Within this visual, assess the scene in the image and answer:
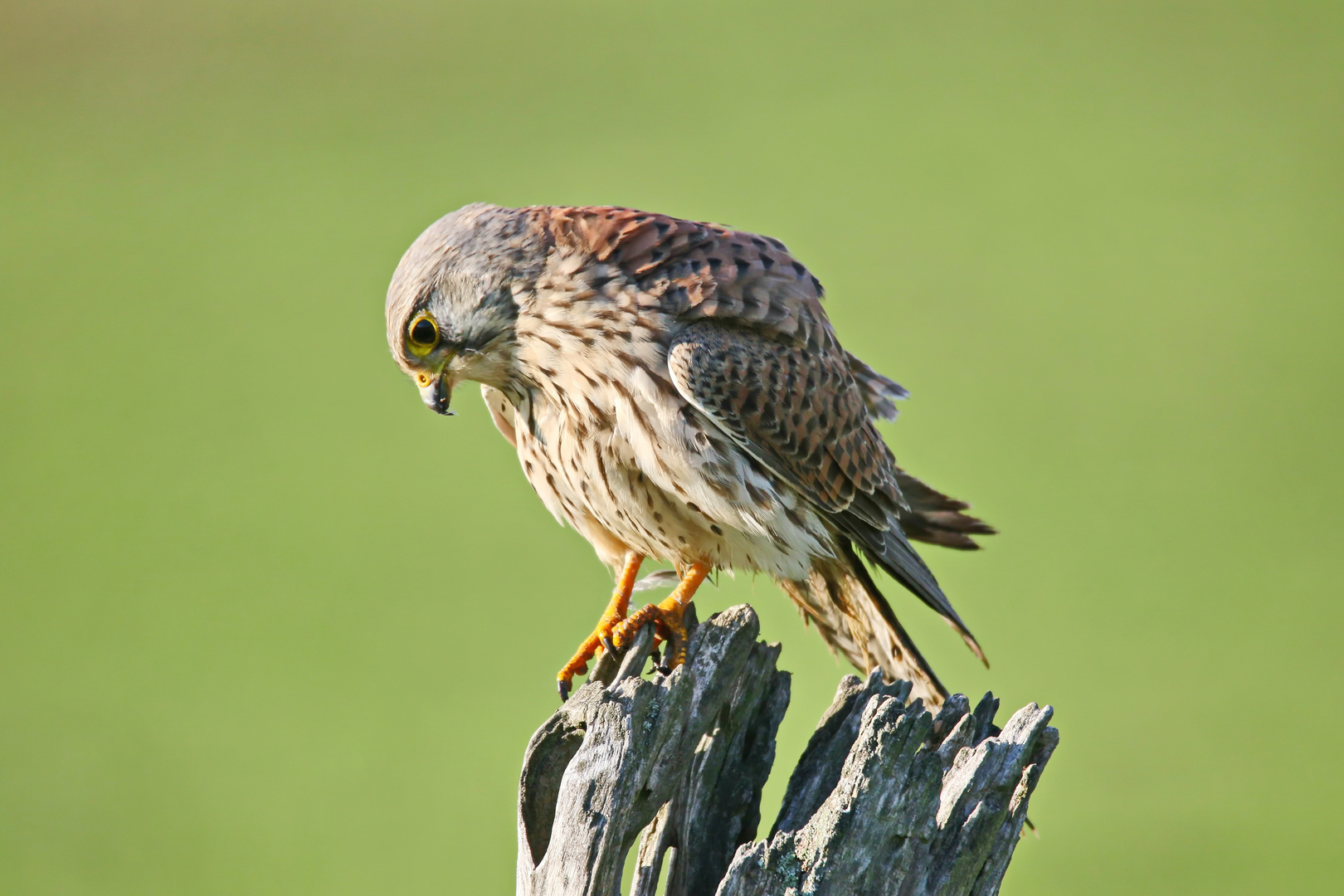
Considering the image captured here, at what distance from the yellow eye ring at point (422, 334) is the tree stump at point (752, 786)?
0.96 meters

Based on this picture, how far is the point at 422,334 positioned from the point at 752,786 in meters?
1.43

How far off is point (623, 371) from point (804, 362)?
1.94 ft

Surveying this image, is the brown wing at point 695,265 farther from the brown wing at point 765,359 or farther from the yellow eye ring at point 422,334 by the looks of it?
the yellow eye ring at point 422,334

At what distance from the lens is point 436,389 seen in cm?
319

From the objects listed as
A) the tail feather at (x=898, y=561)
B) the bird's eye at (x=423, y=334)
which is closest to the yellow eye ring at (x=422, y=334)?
the bird's eye at (x=423, y=334)

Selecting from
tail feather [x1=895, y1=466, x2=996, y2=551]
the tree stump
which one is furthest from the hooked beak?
tail feather [x1=895, y1=466, x2=996, y2=551]

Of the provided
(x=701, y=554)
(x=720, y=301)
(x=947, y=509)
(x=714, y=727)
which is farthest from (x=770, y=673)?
(x=947, y=509)

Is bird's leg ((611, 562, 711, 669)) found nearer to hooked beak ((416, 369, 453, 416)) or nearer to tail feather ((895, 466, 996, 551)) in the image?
hooked beak ((416, 369, 453, 416))

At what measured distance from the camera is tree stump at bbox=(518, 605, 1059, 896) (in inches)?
82.3

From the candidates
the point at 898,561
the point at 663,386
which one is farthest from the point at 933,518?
the point at 663,386

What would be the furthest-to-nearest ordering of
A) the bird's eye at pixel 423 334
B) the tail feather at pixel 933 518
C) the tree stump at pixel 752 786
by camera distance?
the tail feather at pixel 933 518 → the bird's eye at pixel 423 334 → the tree stump at pixel 752 786

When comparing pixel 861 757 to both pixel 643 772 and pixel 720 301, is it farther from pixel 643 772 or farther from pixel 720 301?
pixel 720 301

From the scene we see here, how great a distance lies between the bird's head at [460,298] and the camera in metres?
3.12

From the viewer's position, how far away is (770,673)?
8.41 ft
